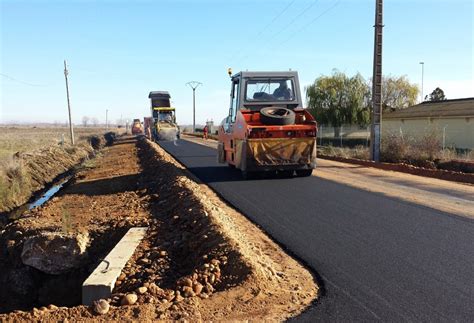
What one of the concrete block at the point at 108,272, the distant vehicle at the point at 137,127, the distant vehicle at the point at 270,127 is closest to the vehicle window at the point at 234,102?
the distant vehicle at the point at 270,127

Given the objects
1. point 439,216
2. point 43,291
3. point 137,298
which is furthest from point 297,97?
point 137,298

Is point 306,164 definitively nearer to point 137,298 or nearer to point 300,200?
point 300,200

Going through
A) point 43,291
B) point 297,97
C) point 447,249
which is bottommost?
point 43,291

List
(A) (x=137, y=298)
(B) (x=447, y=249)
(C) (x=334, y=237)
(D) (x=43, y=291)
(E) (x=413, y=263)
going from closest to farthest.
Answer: (A) (x=137, y=298), (E) (x=413, y=263), (B) (x=447, y=249), (C) (x=334, y=237), (D) (x=43, y=291)

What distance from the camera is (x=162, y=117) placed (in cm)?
4812

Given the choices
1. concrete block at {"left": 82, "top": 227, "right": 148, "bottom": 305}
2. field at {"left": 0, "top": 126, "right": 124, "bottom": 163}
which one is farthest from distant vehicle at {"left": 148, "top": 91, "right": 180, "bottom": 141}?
concrete block at {"left": 82, "top": 227, "right": 148, "bottom": 305}

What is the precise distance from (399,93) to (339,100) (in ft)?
35.1

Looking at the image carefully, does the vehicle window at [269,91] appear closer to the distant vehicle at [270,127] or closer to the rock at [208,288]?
the distant vehicle at [270,127]

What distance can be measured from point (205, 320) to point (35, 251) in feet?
17.5

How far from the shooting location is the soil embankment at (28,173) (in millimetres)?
17391

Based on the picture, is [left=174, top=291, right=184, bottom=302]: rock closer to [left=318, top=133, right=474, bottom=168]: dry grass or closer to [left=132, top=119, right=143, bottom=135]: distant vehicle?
[left=318, top=133, right=474, bottom=168]: dry grass

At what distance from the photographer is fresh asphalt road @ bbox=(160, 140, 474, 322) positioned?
14.5 feet

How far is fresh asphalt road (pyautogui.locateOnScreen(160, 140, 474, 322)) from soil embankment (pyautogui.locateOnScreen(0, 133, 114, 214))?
9961 mm

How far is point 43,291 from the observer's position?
25.9ft
